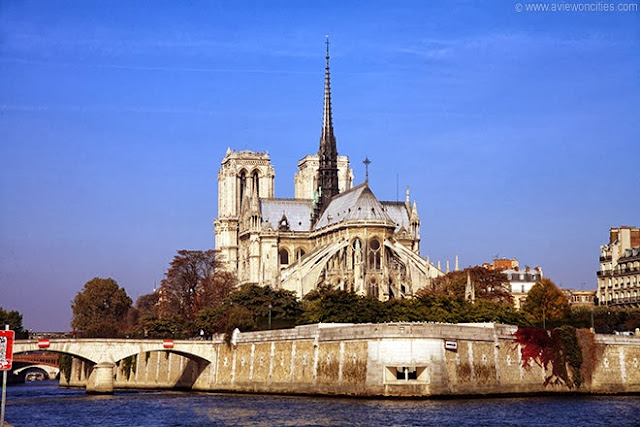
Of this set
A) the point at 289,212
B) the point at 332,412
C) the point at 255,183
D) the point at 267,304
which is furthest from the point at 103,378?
the point at 255,183

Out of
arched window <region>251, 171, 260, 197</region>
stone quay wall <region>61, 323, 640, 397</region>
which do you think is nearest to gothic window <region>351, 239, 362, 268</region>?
stone quay wall <region>61, 323, 640, 397</region>

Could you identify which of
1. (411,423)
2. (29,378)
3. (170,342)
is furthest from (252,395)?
(29,378)

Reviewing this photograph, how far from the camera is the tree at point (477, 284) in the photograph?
392 feet

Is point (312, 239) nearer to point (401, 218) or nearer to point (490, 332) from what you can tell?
point (401, 218)

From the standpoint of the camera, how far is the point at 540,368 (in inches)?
3093

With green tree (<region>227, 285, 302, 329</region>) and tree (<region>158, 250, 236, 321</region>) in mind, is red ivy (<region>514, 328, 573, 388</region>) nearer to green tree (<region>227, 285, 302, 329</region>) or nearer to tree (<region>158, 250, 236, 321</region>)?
green tree (<region>227, 285, 302, 329</region>)

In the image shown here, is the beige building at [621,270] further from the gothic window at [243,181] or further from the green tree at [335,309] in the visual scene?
the gothic window at [243,181]

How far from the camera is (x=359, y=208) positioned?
130375mm

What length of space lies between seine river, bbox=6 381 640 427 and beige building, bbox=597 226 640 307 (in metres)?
49.5

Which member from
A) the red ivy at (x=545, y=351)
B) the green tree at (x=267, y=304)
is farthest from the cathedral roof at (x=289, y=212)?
the red ivy at (x=545, y=351)

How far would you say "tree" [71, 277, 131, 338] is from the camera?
142 meters

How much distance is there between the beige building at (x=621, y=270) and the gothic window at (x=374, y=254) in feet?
80.9

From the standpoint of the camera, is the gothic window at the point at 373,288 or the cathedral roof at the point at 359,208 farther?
the cathedral roof at the point at 359,208

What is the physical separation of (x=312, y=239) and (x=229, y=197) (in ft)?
86.2
